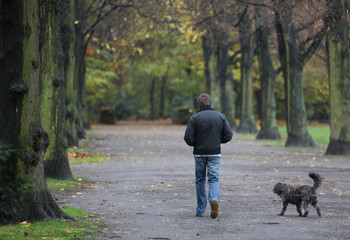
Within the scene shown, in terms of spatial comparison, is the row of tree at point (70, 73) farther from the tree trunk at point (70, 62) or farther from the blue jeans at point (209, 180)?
the blue jeans at point (209, 180)

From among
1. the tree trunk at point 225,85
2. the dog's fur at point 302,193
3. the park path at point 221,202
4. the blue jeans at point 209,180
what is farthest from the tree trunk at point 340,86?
A: the tree trunk at point 225,85

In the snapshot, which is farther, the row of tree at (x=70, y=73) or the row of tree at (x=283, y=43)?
the row of tree at (x=283, y=43)

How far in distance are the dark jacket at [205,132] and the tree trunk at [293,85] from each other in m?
17.4

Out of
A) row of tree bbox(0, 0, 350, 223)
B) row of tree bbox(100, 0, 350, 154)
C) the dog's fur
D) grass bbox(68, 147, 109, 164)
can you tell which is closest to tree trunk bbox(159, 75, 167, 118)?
row of tree bbox(0, 0, 350, 223)

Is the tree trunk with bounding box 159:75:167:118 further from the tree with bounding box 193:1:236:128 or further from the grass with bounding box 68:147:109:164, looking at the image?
the grass with bounding box 68:147:109:164

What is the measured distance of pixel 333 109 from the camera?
22.6m

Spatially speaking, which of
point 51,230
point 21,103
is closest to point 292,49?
point 21,103

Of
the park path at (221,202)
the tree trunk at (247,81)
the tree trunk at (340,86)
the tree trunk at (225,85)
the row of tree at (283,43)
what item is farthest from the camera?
the tree trunk at (225,85)

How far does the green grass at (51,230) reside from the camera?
304 inches

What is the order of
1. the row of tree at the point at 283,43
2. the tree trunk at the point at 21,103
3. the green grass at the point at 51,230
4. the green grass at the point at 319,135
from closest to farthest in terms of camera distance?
1. the green grass at the point at 51,230
2. the tree trunk at the point at 21,103
3. the row of tree at the point at 283,43
4. the green grass at the point at 319,135

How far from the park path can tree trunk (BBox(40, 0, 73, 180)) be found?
3.49 feet

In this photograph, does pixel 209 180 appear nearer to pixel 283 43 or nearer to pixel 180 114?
pixel 283 43

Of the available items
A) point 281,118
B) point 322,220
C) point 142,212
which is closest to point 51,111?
point 142,212

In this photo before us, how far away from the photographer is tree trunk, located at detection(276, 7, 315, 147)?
88.8 ft
